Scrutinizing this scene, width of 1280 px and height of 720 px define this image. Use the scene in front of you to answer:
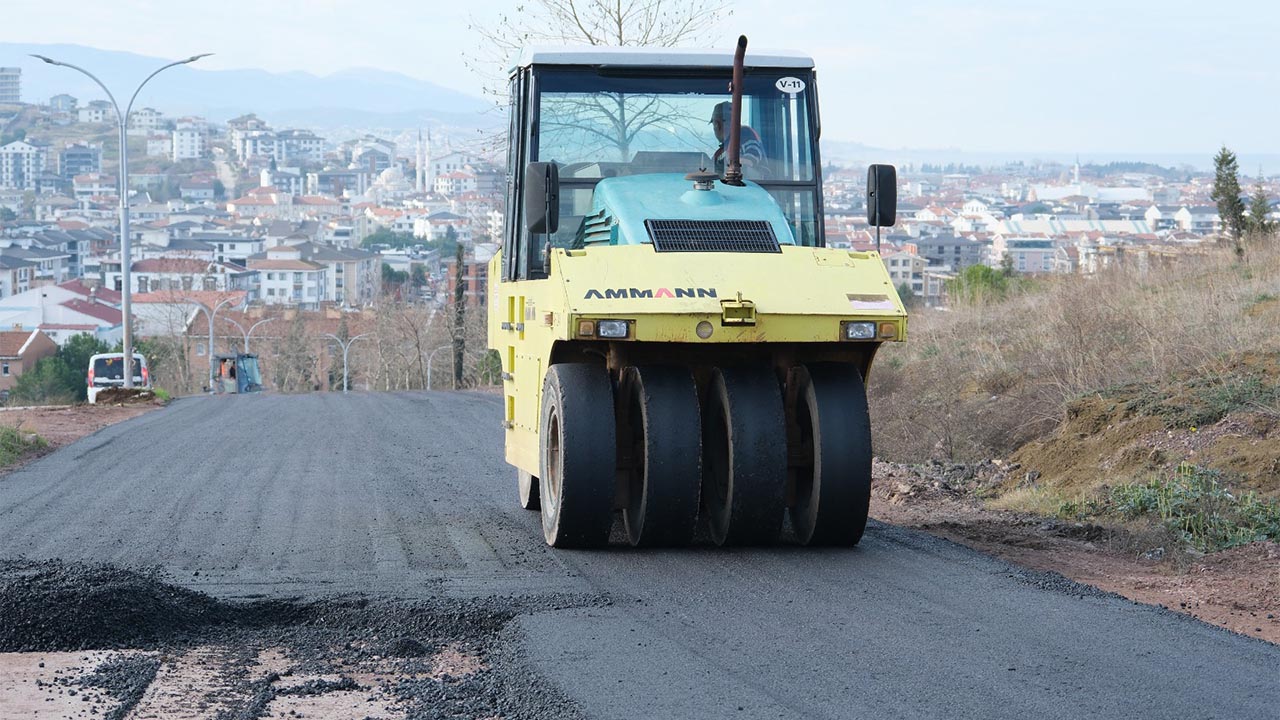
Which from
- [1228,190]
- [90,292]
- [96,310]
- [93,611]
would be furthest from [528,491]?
[90,292]

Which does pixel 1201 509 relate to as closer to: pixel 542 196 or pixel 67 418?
pixel 542 196

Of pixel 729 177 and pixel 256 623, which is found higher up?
pixel 729 177

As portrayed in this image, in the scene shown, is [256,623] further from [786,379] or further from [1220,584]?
[1220,584]

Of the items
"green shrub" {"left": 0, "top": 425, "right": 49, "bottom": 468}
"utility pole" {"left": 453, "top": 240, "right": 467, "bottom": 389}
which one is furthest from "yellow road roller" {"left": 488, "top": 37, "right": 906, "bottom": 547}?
"utility pole" {"left": 453, "top": 240, "right": 467, "bottom": 389}

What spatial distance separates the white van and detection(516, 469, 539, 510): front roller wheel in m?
25.5

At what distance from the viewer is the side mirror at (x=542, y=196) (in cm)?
886

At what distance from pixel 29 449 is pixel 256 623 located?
1174cm

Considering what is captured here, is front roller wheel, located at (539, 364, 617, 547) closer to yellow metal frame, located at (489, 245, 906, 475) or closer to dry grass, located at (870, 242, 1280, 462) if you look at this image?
yellow metal frame, located at (489, 245, 906, 475)

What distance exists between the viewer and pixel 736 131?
9172 mm

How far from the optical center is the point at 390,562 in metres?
8.66

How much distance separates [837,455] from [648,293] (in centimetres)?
159

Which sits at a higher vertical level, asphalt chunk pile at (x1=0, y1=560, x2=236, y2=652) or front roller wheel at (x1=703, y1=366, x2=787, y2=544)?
front roller wheel at (x1=703, y1=366, x2=787, y2=544)

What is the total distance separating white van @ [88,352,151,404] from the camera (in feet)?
119

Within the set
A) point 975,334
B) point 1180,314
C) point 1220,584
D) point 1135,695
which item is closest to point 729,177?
point 1220,584
